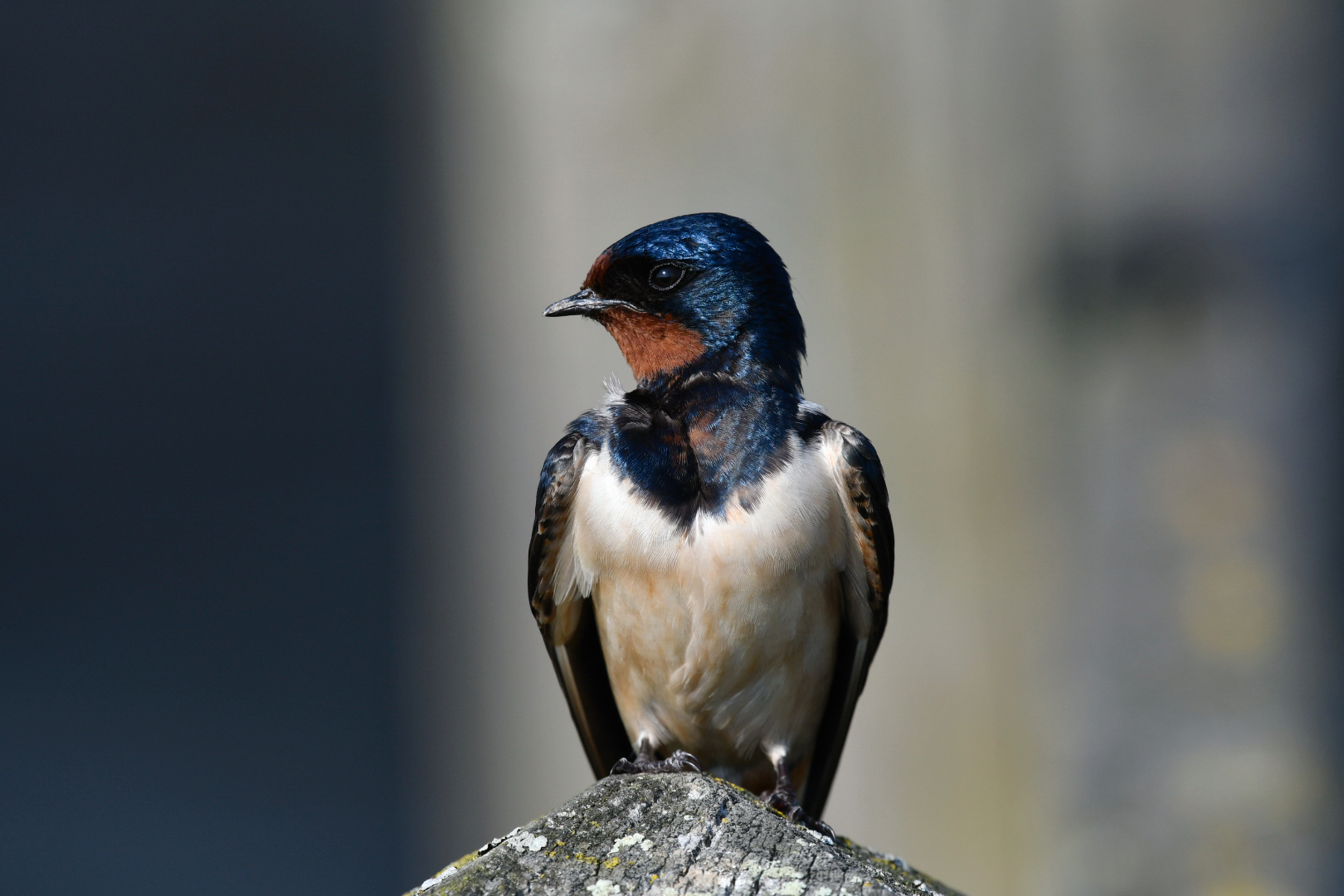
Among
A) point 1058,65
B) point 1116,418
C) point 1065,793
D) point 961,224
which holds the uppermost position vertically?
point 1058,65

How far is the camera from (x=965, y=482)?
204 cm

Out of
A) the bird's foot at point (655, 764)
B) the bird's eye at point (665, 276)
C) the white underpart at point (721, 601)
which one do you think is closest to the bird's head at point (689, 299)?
the bird's eye at point (665, 276)

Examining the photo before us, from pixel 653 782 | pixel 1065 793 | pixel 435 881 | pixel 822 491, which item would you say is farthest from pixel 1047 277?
pixel 435 881

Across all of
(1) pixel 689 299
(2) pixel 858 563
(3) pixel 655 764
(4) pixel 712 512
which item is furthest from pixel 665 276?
(3) pixel 655 764

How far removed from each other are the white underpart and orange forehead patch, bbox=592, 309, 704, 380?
10 centimetres

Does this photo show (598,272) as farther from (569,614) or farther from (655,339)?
(569,614)

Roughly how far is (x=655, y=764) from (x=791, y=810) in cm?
16

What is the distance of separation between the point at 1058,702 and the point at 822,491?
1.09 m

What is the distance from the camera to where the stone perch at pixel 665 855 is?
24.5 inches

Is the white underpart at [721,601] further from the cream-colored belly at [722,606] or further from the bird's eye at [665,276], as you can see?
the bird's eye at [665,276]

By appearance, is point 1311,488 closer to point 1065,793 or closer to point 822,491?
point 1065,793

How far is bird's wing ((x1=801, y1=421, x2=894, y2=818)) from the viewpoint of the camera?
3.52ft

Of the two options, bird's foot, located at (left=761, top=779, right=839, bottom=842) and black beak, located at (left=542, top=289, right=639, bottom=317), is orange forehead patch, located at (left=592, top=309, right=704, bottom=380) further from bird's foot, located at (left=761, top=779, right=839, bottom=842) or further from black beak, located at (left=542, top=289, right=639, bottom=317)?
bird's foot, located at (left=761, top=779, right=839, bottom=842)

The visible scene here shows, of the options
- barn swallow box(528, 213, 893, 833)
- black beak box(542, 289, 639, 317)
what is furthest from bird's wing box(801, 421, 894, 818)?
black beak box(542, 289, 639, 317)
